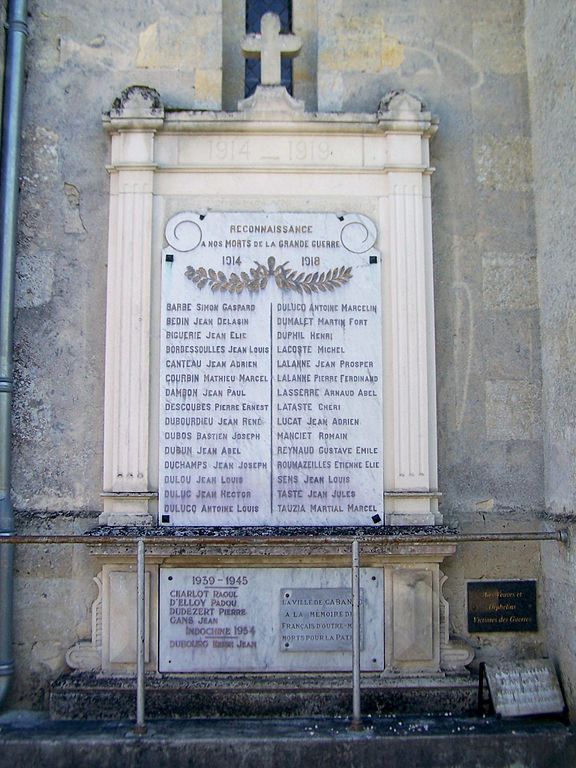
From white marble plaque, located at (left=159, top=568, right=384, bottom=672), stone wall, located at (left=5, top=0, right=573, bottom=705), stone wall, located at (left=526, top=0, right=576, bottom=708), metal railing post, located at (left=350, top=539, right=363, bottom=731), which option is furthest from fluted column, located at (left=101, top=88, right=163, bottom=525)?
stone wall, located at (left=526, top=0, right=576, bottom=708)

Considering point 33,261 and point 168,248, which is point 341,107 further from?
point 33,261

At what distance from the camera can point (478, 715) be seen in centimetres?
520

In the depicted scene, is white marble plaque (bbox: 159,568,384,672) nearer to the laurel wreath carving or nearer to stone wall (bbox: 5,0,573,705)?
stone wall (bbox: 5,0,573,705)

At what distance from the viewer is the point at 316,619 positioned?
5320mm

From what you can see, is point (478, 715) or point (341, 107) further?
point (341, 107)

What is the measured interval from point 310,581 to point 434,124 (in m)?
3.31

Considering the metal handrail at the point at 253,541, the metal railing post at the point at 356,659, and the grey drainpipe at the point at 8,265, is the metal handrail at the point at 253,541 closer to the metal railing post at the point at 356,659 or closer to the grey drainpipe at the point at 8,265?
the metal railing post at the point at 356,659

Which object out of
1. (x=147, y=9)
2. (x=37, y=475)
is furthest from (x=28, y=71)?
(x=37, y=475)

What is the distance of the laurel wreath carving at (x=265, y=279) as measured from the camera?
567 centimetres

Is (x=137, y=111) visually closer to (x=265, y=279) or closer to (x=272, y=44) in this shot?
(x=272, y=44)

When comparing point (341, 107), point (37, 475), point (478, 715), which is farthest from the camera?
point (341, 107)

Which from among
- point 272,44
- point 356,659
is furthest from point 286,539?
point 272,44

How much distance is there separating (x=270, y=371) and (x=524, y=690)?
8.63ft

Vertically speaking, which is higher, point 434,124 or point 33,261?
point 434,124
